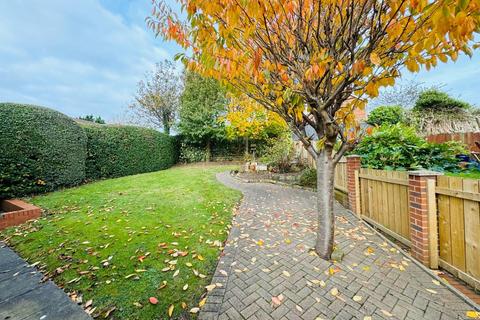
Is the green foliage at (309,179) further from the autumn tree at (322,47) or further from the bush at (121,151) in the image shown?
the bush at (121,151)

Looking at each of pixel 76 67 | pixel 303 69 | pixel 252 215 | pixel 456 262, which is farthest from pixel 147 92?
pixel 456 262

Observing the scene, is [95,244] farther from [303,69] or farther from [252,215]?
[303,69]

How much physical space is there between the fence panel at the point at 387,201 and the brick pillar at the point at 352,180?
167 mm

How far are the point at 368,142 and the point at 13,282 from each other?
25.0 feet

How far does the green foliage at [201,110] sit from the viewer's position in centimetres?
1736

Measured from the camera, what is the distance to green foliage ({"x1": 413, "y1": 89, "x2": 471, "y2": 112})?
1045cm

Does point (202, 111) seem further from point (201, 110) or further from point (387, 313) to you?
point (387, 313)

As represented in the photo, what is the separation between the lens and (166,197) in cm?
629

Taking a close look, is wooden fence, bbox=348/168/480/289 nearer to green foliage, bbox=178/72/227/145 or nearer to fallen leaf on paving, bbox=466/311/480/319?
fallen leaf on paving, bbox=466/311/480/319

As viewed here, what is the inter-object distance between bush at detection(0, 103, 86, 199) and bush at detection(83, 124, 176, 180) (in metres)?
1.40

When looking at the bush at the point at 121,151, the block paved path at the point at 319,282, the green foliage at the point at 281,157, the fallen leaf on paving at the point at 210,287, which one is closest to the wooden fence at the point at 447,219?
the block paved path at the point at 319,282

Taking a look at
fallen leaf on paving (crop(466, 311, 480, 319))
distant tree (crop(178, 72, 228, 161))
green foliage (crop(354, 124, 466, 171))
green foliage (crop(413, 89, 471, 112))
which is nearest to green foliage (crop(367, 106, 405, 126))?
green foliage (crop(413, 89, 471, 112))

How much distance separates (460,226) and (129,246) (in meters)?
4.76

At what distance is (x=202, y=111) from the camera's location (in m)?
17.7
